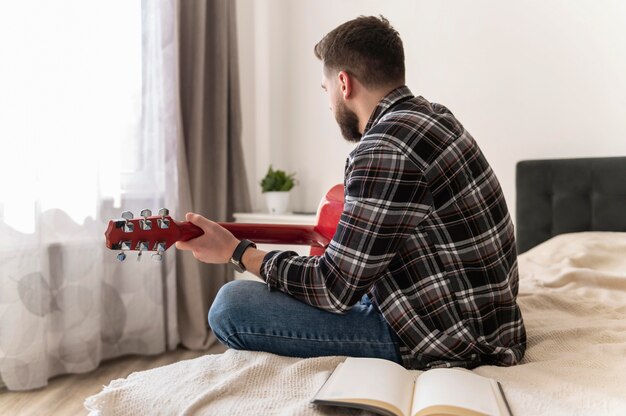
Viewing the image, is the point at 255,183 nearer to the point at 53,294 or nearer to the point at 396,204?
the point at 53,294

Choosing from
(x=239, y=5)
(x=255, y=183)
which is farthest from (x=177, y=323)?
(x=239, y=5)

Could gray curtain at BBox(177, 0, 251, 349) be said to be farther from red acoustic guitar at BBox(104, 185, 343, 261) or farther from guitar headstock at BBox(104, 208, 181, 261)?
guitar headstock at BBox(104, 208, 181, 261)

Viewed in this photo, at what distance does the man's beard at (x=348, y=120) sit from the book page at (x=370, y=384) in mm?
616

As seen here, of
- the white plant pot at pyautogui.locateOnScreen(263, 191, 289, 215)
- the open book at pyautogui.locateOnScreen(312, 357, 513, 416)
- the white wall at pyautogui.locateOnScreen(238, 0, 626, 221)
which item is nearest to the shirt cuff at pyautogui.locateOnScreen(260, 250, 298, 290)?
the open book at pyautogui.locateOnScreen(312, 357, 513, 416)

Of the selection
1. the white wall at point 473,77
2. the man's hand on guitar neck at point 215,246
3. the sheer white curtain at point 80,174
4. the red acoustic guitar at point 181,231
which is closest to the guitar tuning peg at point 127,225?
the red acoustic guitar at point 181,231

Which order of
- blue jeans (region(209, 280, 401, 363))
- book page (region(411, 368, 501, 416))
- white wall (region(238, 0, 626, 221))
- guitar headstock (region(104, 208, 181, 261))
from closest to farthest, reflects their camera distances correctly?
book page (region(411, 368, 501, 416)), guitar headstock (region(104, 208, 181, 261)), blue jeans (region(209, 280, 401, 363)), white wall (region(238, 0, 626, 221))

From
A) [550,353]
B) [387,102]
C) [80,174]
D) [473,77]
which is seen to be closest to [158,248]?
[387,102]

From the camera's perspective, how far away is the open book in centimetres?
86

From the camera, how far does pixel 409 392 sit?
38.3 inches

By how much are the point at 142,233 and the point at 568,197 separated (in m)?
1.81

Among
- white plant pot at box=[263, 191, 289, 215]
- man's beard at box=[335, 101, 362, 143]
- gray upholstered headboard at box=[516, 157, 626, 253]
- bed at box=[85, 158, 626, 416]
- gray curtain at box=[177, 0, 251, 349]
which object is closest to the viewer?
bed at box=[85, 158, 626, 416]

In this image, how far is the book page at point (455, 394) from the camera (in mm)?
849

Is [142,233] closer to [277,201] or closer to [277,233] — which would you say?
[277,233]

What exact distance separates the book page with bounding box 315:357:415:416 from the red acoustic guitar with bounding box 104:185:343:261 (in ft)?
1.44
